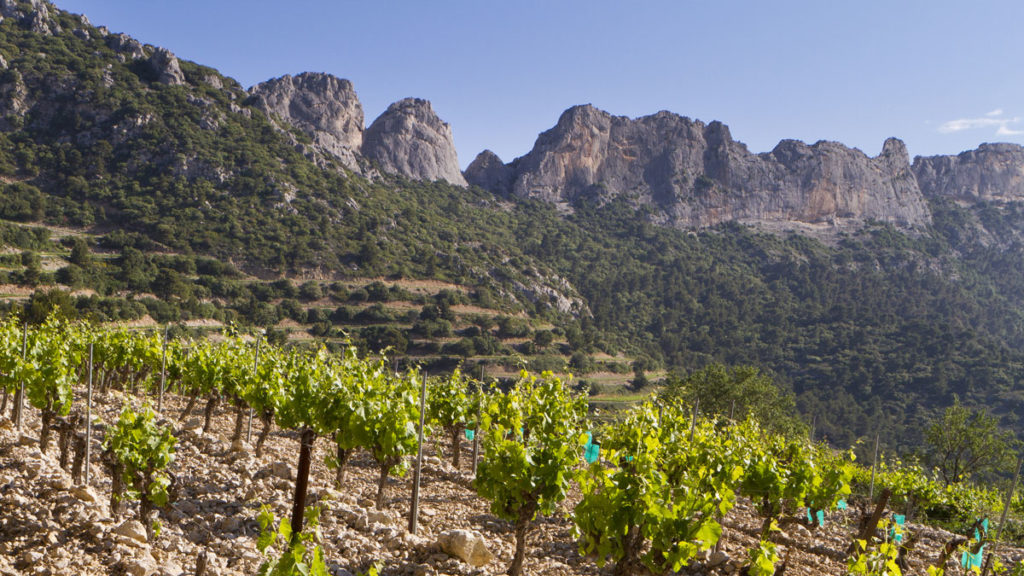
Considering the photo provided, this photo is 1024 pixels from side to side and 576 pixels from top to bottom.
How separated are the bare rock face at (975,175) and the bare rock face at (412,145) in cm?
11235

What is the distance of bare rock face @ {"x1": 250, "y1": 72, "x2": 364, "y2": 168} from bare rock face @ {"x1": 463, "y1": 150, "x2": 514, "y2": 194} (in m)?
25.8

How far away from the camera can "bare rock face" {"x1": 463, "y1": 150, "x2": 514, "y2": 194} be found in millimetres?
125750

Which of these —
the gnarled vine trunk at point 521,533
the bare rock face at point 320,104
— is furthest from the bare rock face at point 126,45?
the gnarled vine trunk at point 521,533

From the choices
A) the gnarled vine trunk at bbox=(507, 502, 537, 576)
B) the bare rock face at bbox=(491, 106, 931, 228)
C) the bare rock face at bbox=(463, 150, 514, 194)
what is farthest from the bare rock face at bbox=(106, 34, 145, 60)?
the gnarled vine trunk at bbox=(507, 502, 537, 576)

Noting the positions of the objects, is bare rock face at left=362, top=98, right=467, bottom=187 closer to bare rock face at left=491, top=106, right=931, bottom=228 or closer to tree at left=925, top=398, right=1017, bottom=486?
bare rock face at left=491, top=106, right=931, bottom=228

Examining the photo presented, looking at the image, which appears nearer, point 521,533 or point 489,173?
point 521,533

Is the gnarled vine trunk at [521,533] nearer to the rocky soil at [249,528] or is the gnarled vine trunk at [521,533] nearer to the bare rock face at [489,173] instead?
the rocky soil at [249,528]

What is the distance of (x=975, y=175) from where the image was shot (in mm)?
151125

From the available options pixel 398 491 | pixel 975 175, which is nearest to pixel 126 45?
pixel 398 491

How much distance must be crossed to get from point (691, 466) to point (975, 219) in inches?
6055

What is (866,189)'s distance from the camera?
429ft

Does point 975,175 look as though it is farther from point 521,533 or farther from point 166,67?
point 521,533

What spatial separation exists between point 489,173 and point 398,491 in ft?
394

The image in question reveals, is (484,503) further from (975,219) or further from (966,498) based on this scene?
(975,219)
